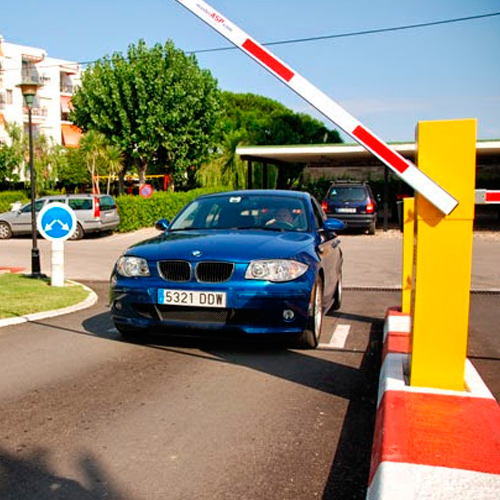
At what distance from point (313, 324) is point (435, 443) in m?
2.84

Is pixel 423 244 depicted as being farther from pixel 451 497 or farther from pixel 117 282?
pixel 117 282

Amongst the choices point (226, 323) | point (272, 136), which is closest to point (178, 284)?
point (226, 323)

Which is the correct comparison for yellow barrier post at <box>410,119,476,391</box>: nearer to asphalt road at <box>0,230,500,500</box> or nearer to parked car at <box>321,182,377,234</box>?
asphalt road at <box>0,230,500,500</box>

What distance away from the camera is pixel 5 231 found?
23734 millimetres

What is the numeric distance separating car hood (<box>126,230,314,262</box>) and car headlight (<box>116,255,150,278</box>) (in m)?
0.06

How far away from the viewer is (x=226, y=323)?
17.9ft

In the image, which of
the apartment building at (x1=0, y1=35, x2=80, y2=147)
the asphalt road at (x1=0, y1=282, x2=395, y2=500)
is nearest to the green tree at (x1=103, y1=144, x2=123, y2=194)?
the apartment building at (x1=0, y1=35, x2=80, y2=147)

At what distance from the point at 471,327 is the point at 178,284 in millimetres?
3783

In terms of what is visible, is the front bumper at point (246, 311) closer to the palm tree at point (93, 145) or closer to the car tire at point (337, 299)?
the car tire at point (337, 299)

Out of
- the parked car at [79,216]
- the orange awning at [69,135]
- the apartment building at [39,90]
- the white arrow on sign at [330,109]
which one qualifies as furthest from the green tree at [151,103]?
the white arrow on sign at [330,109]

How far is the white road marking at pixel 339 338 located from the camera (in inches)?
241

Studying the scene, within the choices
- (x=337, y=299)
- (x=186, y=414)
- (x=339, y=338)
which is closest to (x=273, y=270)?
(x=339, y=338)

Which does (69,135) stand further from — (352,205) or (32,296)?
(32,296)

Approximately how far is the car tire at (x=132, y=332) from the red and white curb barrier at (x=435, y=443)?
9.33 ft
